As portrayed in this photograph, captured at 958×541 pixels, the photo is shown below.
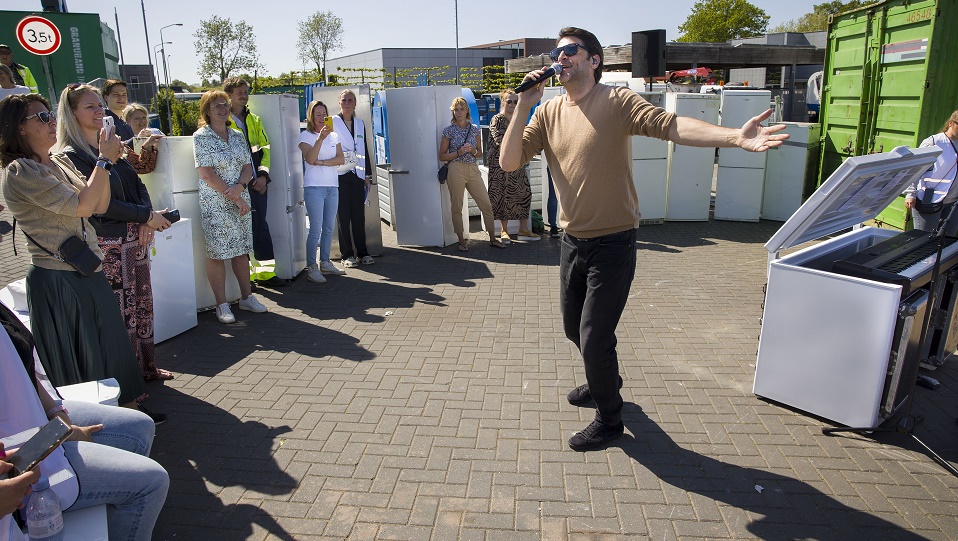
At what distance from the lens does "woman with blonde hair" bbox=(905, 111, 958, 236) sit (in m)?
5.49

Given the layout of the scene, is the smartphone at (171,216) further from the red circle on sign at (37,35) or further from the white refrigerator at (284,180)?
the red circle on sign at (37,35)

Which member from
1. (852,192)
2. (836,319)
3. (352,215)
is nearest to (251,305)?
(352,215)

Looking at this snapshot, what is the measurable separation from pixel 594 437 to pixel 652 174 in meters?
7.17

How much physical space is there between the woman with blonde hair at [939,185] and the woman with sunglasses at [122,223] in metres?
6.26

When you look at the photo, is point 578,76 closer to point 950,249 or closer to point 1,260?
point 950,249

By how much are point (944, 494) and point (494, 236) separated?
652 centimetres

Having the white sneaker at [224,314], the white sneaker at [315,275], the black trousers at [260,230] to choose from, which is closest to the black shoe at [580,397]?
the white sneaker at [224,314]

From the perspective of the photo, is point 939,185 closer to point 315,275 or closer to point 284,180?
point 315,275

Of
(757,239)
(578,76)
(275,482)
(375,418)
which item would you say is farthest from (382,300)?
(757,239)

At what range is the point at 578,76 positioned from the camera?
340 cm

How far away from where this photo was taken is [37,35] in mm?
8461

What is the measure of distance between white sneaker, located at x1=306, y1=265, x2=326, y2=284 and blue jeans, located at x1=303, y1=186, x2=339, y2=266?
6 cm

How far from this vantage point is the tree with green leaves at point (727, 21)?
41.3 metres

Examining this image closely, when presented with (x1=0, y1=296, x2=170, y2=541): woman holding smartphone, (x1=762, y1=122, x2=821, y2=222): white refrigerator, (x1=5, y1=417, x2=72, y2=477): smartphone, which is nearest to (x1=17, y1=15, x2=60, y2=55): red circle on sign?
(x1=0, y1=296, x2=170, y2=541): woman holding smartphone
